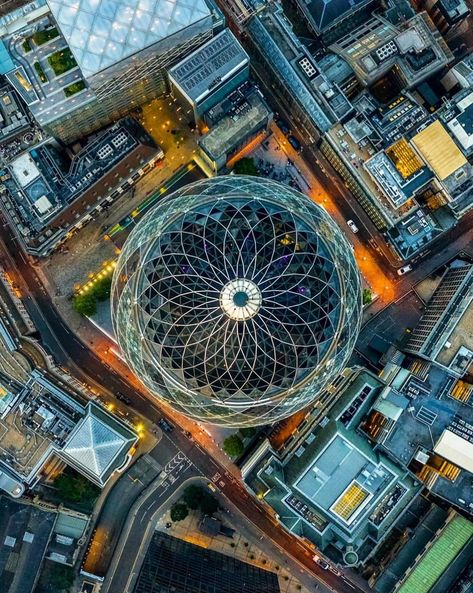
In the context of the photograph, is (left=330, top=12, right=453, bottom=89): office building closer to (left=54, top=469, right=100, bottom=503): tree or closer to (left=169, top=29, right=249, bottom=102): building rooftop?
(left=169, top=29, right=249, bottom=102): building rooftop

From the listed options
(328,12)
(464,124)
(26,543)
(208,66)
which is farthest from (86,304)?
(464,124)

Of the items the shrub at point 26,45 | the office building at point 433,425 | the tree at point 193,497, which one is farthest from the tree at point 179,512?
the shrub at point 26,45

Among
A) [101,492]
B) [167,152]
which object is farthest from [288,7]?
[101,492]

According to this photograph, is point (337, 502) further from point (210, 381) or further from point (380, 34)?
point (380, 34)

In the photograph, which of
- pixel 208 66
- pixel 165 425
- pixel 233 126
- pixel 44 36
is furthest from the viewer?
pixel 165 425

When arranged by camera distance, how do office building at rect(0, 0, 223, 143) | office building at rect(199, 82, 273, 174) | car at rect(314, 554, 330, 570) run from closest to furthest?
office building at rect(0, 0, 223, 143), office building at rect(199, 82, 273, 174), car at rect(314, 554, 330, 570)

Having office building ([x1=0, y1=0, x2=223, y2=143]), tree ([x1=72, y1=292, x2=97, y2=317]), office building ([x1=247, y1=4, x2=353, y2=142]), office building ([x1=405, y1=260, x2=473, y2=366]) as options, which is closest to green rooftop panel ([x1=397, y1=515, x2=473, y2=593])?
office building ([x1=405, y1=260, x2=473, y2=366])

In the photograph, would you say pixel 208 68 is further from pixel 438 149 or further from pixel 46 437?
pixel 46 437
